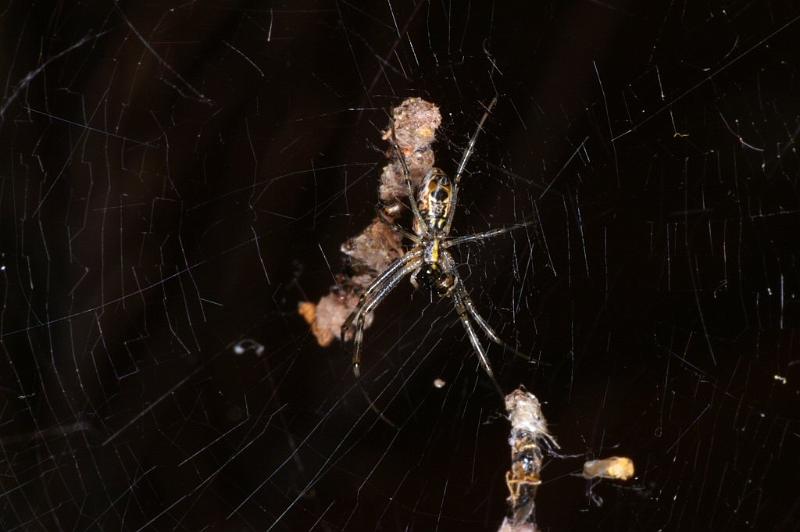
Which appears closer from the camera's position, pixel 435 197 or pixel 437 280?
pixel 435 197

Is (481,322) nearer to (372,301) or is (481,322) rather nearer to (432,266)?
(432,266)

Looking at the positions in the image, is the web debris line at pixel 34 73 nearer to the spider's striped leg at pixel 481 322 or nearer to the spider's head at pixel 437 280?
the spider's head at pixel 437 280

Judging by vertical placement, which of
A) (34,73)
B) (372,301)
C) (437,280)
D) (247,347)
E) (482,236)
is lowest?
(247,347)

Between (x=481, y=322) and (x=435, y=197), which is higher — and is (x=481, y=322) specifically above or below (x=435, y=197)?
below

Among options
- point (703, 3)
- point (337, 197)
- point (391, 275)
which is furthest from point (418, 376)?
point (703, 3)

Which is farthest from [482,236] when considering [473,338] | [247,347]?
[247,347]

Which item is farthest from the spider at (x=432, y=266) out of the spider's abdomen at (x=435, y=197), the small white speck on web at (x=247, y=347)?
the small white speck on web at (x=247, y=347)

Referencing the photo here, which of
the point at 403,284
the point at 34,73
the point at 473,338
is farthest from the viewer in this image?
the point at 403,284

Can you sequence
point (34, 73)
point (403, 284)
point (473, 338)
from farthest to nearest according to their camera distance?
point (403, 284) → point (473, 338) → point (34, 73)
